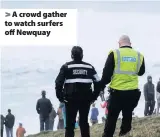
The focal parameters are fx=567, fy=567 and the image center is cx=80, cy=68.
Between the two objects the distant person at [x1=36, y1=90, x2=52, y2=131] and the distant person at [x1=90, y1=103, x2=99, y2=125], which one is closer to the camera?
the distant person at [x1=36, y1=90, x2=52, y2=131]

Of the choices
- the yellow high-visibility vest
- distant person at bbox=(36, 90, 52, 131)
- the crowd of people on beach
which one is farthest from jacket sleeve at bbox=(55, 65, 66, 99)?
distant person at bbox=(36, 90, 52, 131)

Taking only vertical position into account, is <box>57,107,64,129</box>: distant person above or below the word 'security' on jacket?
below

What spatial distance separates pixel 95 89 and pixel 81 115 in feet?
1.78

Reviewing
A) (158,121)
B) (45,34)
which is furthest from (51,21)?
(158,121)

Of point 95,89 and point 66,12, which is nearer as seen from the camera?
point 95,89

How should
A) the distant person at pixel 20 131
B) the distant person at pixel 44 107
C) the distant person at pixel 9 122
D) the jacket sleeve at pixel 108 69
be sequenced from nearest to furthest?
the jacket sleeve at pixel 108 69
the distant person at pixel 44 107
the distant person at pixel 9 122
the distant person at pixel 20 131

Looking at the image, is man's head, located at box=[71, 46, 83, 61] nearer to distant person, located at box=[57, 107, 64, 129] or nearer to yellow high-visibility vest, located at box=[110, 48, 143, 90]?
yellow high-visibility vest, located at box=[110, 48, 143, 90]

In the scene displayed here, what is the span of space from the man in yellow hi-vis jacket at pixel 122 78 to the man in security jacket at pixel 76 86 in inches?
11.8

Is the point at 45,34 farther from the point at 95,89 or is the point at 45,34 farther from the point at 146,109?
the point at 146,109

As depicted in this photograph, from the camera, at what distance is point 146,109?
2147 centimetres

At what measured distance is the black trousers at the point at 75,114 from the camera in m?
10.3

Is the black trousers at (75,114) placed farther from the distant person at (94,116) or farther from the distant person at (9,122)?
the distant person at (9,122)

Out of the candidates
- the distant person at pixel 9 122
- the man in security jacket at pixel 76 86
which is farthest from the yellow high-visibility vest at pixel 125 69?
the distant person at pixel 9 122

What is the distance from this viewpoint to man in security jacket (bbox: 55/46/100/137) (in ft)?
33.5
